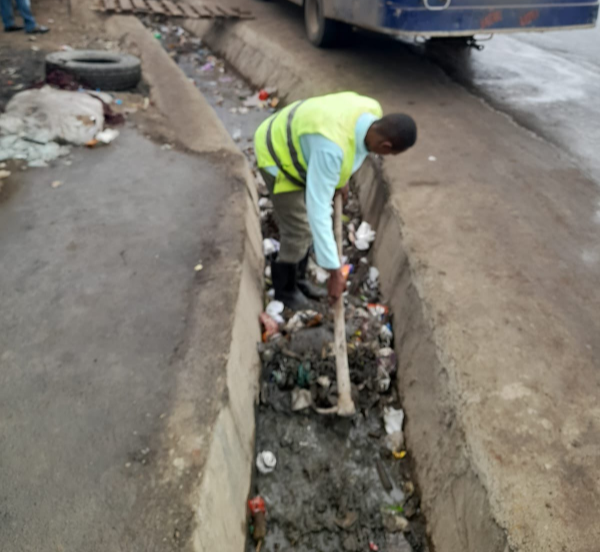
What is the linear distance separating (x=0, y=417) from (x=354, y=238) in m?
2.95

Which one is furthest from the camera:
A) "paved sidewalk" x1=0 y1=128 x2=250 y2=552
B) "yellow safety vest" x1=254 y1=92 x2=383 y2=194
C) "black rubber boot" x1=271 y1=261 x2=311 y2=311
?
"black rubber boot" x1=271 y1=261 x2=311 y2=311

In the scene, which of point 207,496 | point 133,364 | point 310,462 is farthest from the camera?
point 310,462

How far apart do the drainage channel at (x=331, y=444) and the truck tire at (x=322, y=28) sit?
4609 millimetres

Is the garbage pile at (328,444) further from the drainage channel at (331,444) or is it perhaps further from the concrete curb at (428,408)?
the concrete curb at (428,408)

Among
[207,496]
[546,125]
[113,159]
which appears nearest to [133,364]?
[207,496]

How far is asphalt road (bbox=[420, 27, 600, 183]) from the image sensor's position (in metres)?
5.02

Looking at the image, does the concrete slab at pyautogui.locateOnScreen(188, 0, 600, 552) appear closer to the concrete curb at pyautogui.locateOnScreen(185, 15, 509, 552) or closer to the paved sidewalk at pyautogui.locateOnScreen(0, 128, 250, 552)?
the concrete curb at pyautogui.locateOnScreen(185, 15, 509, 552)

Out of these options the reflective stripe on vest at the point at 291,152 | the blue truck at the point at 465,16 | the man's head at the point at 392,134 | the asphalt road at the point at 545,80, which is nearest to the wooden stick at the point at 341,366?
the reflective stripe on vest at the point at 291,152

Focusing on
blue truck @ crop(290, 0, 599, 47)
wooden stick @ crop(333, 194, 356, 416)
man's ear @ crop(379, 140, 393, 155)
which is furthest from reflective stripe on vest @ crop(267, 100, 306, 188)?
blue truck @ crop(290, 0, 599, 47)

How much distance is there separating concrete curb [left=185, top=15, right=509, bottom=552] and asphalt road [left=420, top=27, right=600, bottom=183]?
5.91 ft

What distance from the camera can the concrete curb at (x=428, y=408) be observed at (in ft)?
6.95

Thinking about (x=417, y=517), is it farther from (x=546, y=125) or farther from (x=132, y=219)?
(x=546, y=125)

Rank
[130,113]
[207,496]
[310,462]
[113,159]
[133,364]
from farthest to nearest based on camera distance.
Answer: [130,113] → [113,159] → [310,462] → [133,364] → [207,496]

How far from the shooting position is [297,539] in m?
2.45
